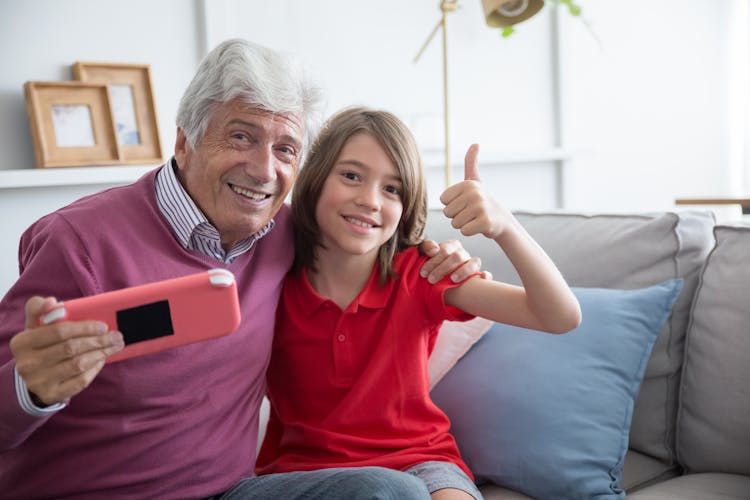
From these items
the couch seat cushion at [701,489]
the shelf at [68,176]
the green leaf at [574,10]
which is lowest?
the couch seat cushion at [701,489]

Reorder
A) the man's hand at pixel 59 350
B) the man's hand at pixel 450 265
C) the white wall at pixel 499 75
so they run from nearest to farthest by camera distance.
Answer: the man's hand at pixel 59 350 < the man's hand at pixel 450 265 < the white wall at pixel 499 75

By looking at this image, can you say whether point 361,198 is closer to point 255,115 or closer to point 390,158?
point 390,158

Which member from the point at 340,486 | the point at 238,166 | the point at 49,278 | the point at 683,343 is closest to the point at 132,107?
the point at 238,166

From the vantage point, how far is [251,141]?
1.35m

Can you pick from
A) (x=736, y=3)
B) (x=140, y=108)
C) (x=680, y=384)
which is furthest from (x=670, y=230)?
(x=736, y=3)

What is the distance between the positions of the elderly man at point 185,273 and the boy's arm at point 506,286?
0.22ft

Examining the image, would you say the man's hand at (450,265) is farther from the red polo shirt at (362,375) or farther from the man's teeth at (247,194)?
the man's teeth at (247,194)

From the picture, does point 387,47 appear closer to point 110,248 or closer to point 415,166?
point 415,166

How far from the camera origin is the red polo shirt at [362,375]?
1.43 m

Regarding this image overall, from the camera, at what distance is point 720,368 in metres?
1.55

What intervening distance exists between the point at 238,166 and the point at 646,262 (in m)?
0.92

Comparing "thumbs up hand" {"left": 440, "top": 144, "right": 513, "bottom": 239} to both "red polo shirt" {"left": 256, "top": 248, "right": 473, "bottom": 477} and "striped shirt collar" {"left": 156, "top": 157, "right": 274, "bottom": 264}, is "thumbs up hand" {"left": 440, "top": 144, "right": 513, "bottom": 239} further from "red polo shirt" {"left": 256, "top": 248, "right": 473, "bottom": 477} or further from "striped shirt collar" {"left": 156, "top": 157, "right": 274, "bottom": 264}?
"striped shirt collar" {"left": 156, "top": 157, "right": 274, "bottom": 264}

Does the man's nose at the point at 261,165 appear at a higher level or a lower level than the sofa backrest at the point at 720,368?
higher

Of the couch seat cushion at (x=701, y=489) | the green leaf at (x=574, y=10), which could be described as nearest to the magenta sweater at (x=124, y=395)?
the couch seat cushion at (x=701, y=489)
